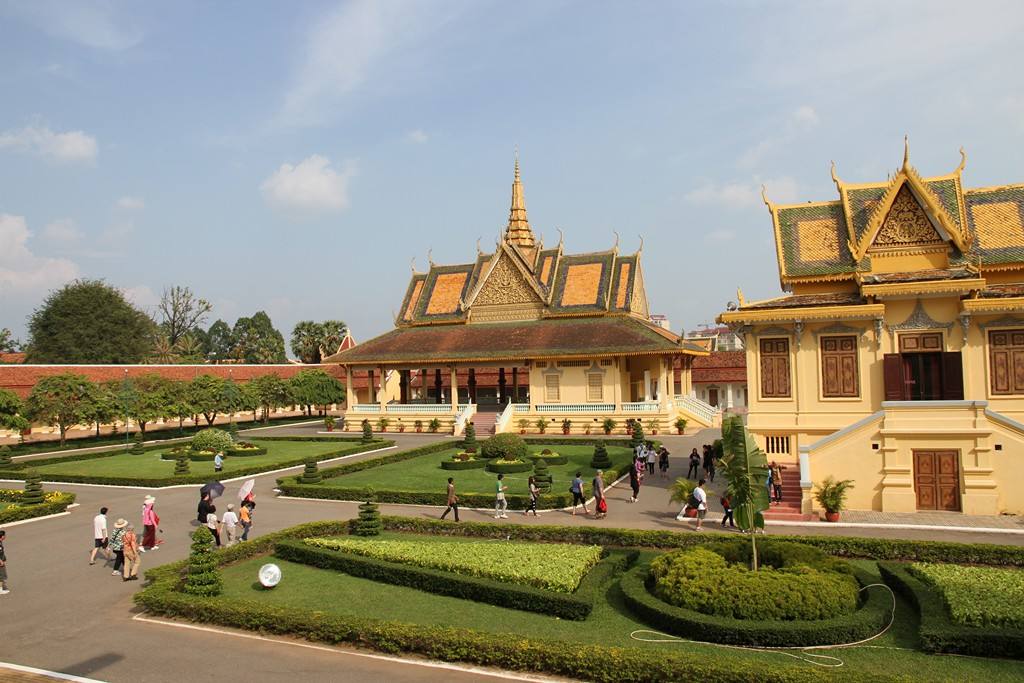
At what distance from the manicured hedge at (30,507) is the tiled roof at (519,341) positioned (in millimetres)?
22870

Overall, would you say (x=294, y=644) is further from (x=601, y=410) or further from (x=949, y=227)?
(x=601, y=410)

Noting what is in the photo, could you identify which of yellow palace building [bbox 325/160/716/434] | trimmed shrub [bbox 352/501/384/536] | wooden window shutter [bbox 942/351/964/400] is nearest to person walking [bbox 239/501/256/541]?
trimmed shrub [bbox 352/501/384/536]

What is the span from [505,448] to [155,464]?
48.5 feet

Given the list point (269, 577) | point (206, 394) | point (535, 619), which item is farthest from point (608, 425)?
point (535, 619)

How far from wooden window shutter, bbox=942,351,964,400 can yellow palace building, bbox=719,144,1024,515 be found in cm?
3

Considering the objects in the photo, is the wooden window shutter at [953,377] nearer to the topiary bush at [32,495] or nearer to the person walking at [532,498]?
the person walking at [532,498]

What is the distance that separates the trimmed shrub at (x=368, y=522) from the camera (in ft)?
56.3

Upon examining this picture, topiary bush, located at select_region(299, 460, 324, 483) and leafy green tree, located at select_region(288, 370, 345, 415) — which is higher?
leafy green tree, located at select_region(288, 370, 345, 415)

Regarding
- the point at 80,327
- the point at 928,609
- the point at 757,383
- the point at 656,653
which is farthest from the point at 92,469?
Answer: the point at 80,327

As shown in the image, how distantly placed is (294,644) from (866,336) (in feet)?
58.6

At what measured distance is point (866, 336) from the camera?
21.9m

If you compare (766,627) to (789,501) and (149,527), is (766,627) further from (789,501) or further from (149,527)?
(149,527)

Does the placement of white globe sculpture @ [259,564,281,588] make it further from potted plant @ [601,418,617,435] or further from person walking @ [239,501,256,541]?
potted plant @ [601,418,617,435]

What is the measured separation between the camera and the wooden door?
60.5 ft
